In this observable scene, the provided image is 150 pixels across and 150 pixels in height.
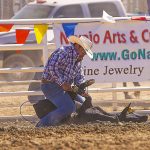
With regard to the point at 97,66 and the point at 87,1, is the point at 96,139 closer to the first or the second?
the point at 97,66

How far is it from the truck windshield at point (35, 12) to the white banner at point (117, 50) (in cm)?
487

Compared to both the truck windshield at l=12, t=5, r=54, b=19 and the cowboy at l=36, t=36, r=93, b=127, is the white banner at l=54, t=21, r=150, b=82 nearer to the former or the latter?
the cowboy at l=36, t=36, r=93, b=127

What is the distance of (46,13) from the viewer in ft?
48.8

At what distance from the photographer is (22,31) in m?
10.0

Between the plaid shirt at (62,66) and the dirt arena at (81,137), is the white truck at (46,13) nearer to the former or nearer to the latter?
the plaid shirt at (62,66)

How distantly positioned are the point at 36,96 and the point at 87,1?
16.7 feet

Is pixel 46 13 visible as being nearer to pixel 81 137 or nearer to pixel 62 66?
pixel 62 66

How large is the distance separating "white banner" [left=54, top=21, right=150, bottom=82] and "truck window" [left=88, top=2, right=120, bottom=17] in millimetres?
5026

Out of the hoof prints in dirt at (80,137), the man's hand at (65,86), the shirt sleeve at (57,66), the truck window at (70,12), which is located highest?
the truck window at (70,12)

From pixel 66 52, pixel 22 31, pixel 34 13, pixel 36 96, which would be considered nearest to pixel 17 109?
pixel 36 96

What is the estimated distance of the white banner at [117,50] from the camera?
10070 mm

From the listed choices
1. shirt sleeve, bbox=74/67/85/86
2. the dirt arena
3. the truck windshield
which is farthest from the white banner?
the truck windshield

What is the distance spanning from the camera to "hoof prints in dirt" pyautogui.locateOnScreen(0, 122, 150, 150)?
21.5ft

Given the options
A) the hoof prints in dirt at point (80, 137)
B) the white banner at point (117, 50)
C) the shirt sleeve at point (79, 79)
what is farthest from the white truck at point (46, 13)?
the hoof prints in dirt at point (80, 137)
